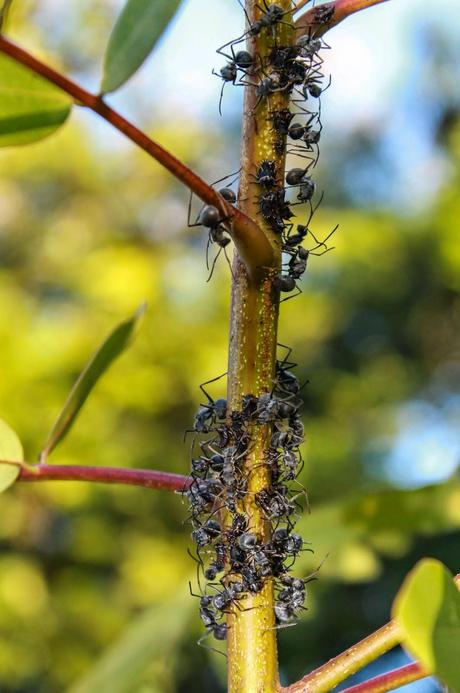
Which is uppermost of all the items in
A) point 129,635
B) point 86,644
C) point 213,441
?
point 86,644

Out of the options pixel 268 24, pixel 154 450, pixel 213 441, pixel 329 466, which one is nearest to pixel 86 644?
pixel 154 450

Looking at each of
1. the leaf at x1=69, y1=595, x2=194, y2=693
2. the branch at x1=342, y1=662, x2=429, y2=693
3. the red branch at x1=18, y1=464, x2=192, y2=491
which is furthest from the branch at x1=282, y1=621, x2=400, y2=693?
the leaf at x1=69, y1=595, x2=194, y2=693

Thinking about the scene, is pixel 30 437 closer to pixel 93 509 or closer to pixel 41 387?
pixel 41 387

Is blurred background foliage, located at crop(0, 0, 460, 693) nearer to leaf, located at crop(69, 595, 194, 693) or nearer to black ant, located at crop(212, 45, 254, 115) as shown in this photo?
leaf, located at crop(69, 595, 194, 693)

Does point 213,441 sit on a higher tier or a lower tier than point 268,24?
lower

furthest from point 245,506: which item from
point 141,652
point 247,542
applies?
point 141,652

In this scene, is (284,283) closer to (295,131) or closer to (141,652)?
(295,131)
